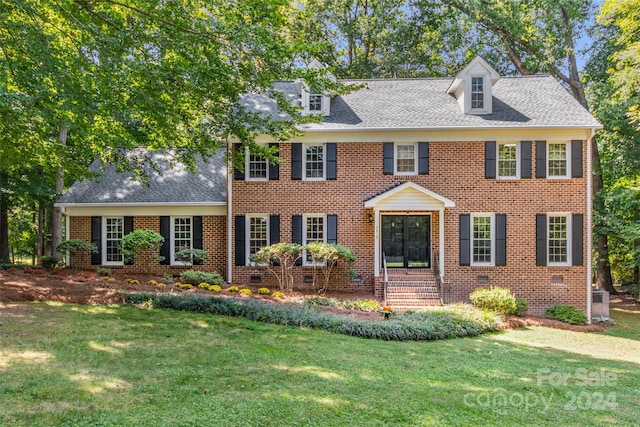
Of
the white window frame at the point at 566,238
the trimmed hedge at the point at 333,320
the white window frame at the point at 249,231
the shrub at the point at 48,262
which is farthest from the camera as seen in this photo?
the shrub at the point at 48,262

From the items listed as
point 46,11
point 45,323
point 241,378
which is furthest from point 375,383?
point 46,11

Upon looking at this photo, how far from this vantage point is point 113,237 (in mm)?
15375

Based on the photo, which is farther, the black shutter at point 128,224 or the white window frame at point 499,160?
the black shutter at point 128,224

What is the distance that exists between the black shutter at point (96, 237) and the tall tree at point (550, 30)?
19.0 meters

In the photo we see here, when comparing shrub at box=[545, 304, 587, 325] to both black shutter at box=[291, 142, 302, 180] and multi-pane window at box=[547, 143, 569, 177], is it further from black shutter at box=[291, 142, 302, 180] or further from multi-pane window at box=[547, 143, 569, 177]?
black shutter at box=[291, 142, 302, 180]

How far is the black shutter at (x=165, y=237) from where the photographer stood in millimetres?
15106

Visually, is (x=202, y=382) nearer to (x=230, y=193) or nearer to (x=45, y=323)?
(x=45, y=323)

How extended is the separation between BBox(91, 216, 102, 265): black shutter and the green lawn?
262 inches

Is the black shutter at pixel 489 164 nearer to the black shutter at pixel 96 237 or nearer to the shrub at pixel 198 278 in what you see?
the shrub at pixel 198 278

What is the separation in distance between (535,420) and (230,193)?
11659mm

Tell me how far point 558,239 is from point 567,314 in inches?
97.7

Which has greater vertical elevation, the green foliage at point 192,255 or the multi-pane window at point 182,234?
the multi-pane window at point 182,234

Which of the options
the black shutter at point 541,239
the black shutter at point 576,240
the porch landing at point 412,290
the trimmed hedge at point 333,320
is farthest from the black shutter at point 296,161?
the black shutter at point 576,240

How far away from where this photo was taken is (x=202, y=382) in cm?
517
